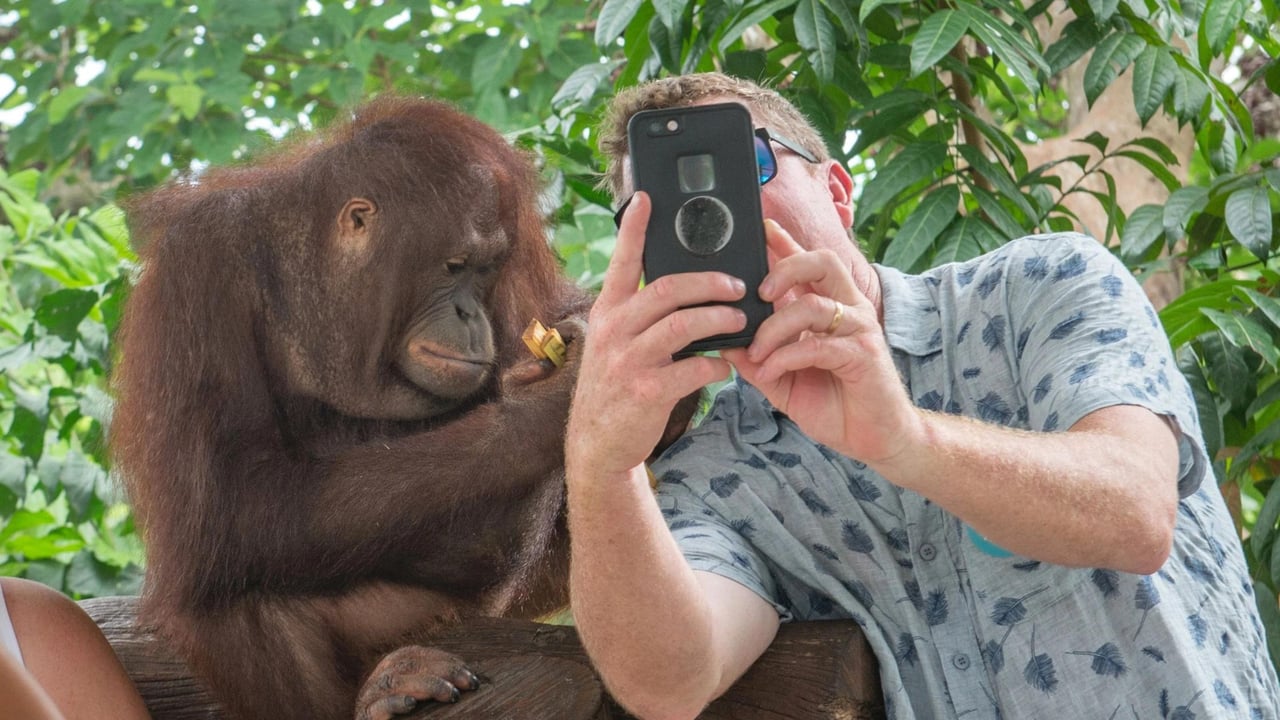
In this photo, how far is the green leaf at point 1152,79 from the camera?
2301 mm

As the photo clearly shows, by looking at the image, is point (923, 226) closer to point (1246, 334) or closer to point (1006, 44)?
point (1006, 44)

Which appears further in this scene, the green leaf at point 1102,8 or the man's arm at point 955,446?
the green leaf at point 1102,8

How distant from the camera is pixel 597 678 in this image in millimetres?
1511

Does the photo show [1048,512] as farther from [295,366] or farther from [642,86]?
[295,366]

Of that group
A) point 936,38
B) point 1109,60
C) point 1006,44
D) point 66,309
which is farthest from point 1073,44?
point 66,309

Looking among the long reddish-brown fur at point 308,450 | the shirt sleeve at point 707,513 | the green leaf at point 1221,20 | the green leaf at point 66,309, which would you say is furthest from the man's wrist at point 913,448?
the green leaf at point 66,309

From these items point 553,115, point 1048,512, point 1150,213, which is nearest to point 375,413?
point 1048,512

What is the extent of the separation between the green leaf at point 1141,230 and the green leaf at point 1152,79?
196 millimetres

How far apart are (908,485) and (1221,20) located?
1.39 metres

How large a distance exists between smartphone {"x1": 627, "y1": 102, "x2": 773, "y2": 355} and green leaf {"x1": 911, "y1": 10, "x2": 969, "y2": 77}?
916mm

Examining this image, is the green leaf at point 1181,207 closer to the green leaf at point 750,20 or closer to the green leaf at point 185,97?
the green leaf at point 750,20

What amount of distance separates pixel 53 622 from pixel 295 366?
17.8 inches

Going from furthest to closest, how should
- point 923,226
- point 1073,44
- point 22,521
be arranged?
point 22,521 → point 1073,44 → point 923,226

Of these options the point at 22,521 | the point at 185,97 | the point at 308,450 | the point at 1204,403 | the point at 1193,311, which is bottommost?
the point at 22,521
